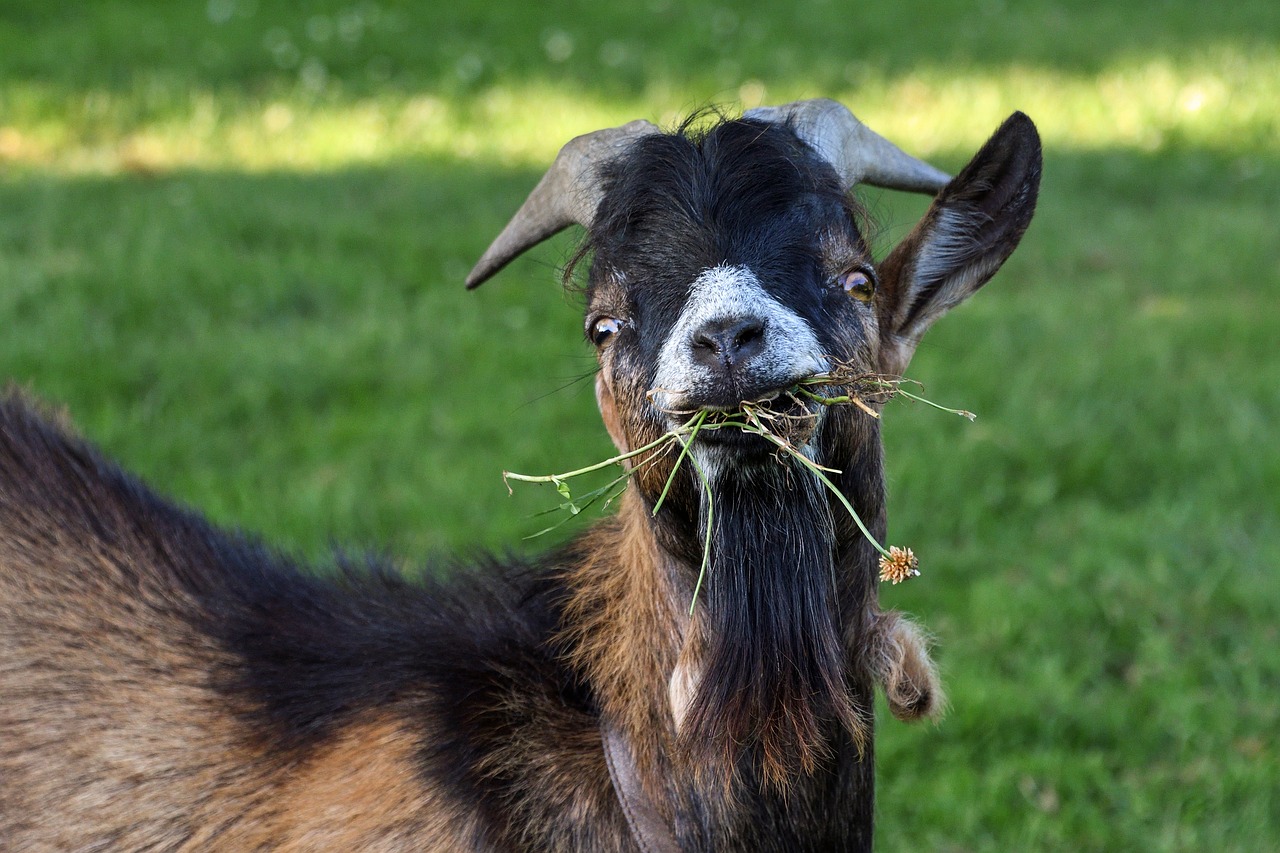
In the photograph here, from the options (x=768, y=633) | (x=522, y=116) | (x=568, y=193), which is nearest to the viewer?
(x=768, y=633)

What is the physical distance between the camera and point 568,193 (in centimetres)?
308

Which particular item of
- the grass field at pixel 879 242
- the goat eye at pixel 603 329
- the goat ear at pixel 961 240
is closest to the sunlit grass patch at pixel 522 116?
the grass field at pixel 879 242

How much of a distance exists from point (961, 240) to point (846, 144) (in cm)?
36

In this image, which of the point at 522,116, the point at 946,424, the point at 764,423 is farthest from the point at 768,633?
the point at 522,116

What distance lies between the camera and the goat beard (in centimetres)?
251

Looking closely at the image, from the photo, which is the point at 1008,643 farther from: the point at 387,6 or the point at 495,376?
the point at 387,6

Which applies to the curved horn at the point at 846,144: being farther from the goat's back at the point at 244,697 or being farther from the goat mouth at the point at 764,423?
the goat's back at the point at 244,697

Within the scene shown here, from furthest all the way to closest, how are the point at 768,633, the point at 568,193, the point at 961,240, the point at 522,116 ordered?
the point at 522,116 → the point at 568,193 → the point at 961,240 → the point at 768,633

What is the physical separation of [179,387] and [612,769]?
3.88 meters

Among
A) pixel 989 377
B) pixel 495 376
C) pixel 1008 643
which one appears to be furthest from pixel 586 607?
pixel 989 377

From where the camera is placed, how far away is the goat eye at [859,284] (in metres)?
2.64

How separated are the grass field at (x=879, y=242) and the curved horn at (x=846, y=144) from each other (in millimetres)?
140

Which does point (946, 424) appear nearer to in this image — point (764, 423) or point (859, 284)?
point (859, 284)

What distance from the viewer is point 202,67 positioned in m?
9.38
